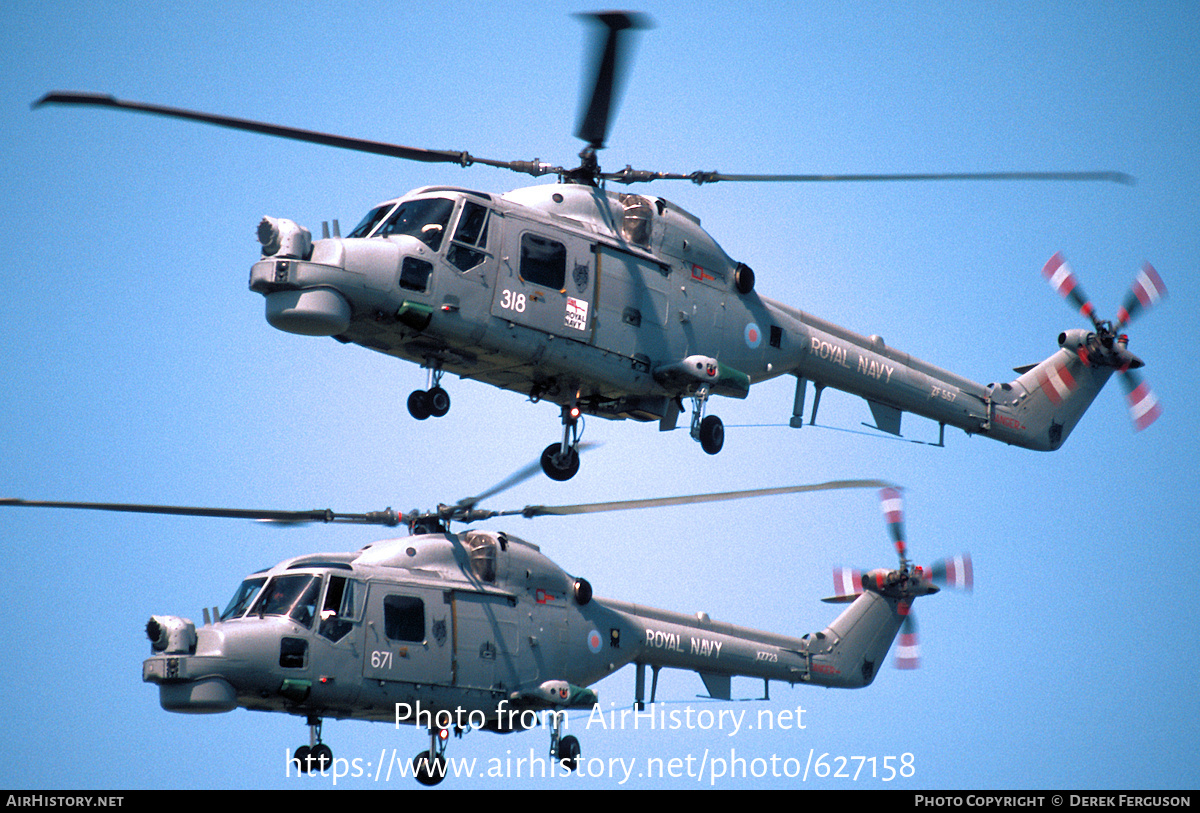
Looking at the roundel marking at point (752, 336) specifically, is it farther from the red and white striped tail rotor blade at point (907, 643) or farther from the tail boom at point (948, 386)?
the red and white striped tail rotor blade at point (907, 643)

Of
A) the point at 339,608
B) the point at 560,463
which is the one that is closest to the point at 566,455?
the point at 560,463

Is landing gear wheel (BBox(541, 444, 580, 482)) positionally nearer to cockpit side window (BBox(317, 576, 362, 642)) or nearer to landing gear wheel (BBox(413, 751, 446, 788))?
cockpit side window (BBox(317, 576, 362, 642))

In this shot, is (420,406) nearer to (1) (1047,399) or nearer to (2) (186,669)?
(2) (186,669)

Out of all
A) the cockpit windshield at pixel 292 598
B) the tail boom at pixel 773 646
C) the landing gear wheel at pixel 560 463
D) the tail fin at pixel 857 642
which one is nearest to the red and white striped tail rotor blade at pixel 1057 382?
the tail fin at pixel 857 642

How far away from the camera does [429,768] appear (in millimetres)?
26562

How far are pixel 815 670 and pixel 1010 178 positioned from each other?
13774 mm

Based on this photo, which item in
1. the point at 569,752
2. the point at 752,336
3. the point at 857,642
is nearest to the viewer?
the point at 752,336

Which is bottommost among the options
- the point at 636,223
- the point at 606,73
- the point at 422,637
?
the point at 422,637

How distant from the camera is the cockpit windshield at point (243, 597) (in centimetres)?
2530

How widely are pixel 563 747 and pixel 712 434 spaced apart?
6.38m

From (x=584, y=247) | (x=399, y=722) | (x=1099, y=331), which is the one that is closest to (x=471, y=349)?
(x=584, y=247)

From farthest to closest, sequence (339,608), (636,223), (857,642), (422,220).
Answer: (857,642)
(339,608)
(636,223)
(422,220)

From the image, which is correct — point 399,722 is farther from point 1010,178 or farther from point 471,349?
point 1010,178

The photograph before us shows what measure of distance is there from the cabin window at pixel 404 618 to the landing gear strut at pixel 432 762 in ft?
5.55
